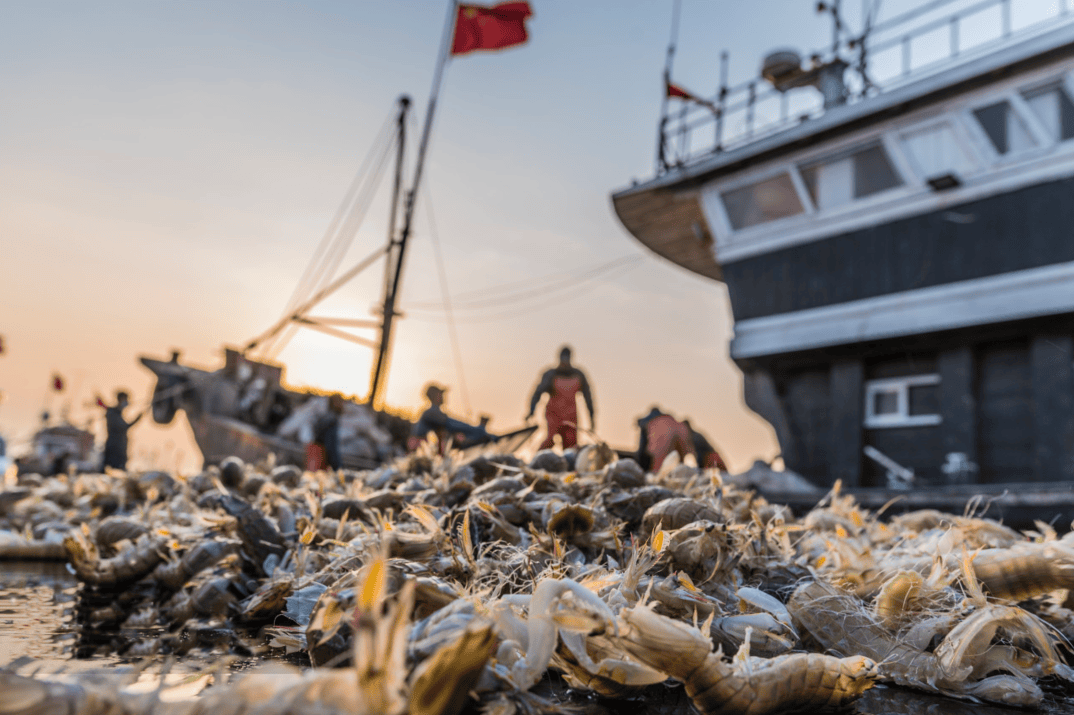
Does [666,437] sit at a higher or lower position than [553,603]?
lower

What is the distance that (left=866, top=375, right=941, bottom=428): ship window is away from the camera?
9.87 metres

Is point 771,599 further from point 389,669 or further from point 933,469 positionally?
point 933,469

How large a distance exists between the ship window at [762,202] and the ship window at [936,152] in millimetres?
1799

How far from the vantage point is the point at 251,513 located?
Result: 3.38m

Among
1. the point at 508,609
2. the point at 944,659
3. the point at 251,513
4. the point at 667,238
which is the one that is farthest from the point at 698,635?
the point at 667,238

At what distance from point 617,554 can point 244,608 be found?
5.22 ft

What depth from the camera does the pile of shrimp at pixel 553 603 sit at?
44.8 inches

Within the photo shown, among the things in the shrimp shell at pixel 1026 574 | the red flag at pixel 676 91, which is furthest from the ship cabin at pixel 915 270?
the shrimp shell at pixel 1026 574

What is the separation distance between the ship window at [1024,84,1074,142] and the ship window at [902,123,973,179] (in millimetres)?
925

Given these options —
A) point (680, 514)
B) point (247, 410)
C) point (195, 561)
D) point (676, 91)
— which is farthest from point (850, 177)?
point (247, 410)

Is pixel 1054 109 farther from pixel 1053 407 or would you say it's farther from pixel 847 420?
pixel 847 420

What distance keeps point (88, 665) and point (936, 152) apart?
11309 millimetres

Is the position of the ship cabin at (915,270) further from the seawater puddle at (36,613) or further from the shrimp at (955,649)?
the seawater puddle at (36,613)

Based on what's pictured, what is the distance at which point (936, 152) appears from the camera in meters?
9.88
